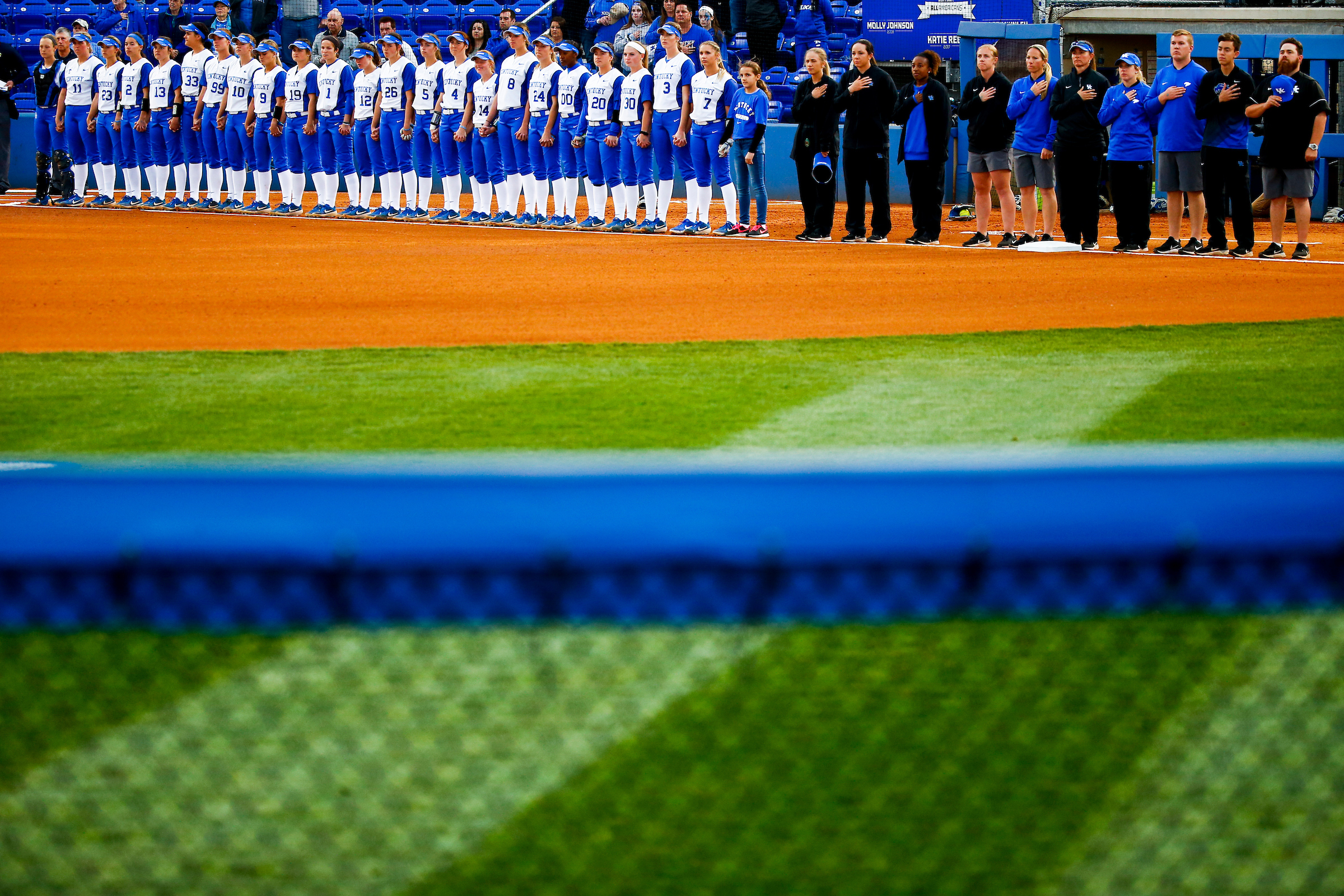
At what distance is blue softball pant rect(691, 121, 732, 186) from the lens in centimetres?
1747

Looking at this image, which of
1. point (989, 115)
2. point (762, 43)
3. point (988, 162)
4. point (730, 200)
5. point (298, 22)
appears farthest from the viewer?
point (298, 22)

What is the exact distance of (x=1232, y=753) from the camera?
2934 millimetres

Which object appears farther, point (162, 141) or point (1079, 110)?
point (162, 141)

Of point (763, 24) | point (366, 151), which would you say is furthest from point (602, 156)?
point (763, 24)

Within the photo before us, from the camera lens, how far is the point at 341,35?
24.5 metres

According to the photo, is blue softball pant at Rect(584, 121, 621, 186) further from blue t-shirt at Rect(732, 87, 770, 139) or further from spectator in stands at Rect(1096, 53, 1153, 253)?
spectator in stands at Rect(1096, 53, 1153, 253)

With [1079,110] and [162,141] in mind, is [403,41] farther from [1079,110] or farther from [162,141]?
[1079,110]

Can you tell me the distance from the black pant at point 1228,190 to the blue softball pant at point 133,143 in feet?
49.5

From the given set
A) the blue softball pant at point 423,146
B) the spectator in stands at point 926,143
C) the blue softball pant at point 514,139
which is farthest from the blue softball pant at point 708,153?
the blue softball pant at point 423,146

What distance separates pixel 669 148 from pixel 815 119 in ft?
8.47

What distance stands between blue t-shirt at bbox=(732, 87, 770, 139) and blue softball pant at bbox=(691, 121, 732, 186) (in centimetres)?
50

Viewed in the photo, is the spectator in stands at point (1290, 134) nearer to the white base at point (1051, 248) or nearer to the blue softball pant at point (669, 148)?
the white base at point (1051, 248)

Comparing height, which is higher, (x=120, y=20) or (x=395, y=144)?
(x=120, y=20)

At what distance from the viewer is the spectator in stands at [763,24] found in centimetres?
2444
